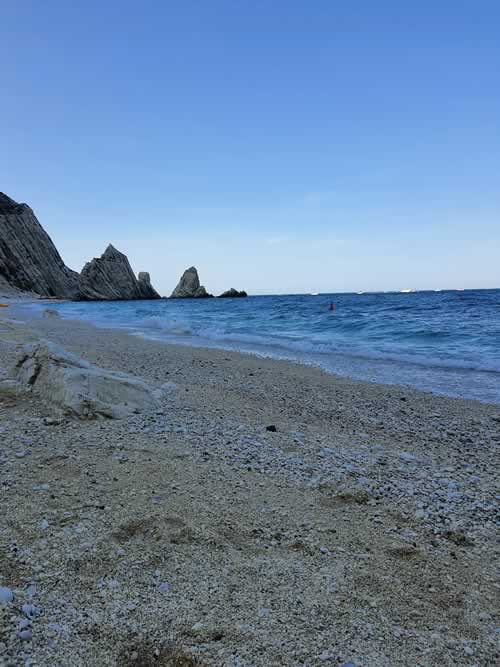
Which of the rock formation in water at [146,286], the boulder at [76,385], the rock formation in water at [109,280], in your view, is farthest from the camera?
the rock formation in water at [146,286]

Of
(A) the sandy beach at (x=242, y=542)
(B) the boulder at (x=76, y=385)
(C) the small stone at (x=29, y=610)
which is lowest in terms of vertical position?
(A) the sandy beach at (x=242, y=542)

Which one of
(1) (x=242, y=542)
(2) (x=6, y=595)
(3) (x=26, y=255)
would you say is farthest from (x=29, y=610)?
(3) (x=26, y=255)

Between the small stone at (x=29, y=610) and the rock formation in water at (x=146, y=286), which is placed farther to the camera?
the rock formation in water at (x=146, y=286)

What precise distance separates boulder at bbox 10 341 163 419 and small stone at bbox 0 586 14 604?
3552 millimetres

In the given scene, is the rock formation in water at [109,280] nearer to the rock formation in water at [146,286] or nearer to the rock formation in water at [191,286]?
the rock formation in water at [146,286]

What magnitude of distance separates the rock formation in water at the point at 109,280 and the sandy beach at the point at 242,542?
366ft

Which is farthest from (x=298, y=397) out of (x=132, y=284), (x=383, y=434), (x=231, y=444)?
(x=132, y=284)

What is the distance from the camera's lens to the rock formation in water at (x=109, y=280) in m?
111

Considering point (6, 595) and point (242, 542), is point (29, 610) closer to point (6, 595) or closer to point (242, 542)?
point (6, 595)

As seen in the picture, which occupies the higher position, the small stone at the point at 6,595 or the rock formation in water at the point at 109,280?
the rock formation in water at the point at 109,280

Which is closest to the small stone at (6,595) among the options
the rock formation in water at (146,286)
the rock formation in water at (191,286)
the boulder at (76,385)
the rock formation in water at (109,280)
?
the boulder at (76,385)

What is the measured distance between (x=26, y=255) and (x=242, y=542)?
330ft

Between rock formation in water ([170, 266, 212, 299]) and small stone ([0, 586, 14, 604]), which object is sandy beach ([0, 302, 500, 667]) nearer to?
small stone ([0, 586, 14, 604])

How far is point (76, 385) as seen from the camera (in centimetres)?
632
